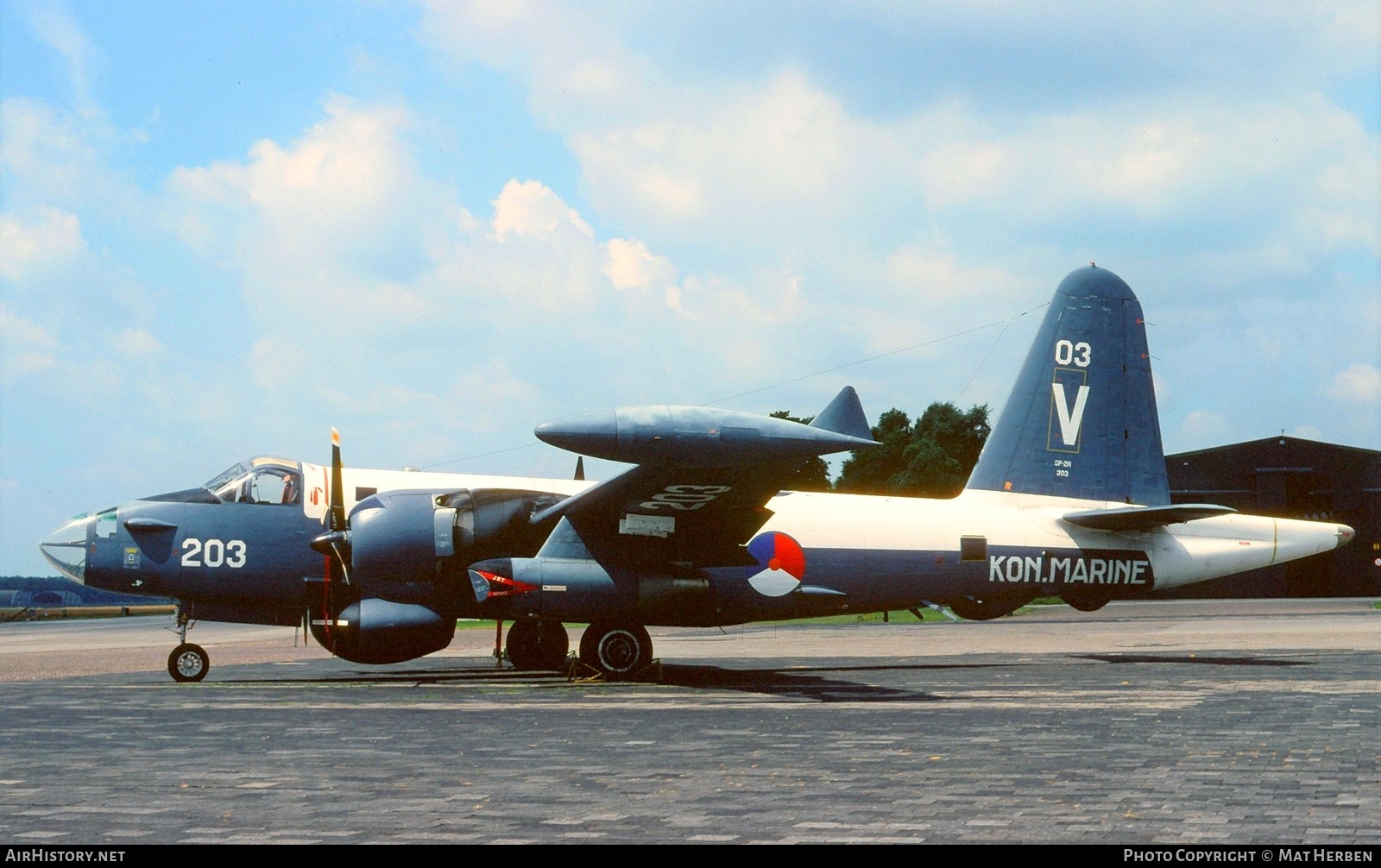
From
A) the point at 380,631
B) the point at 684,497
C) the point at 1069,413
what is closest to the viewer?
the point at 684,497

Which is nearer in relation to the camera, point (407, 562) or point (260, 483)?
point (407, 562)

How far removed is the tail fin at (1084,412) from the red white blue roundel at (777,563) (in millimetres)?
5214

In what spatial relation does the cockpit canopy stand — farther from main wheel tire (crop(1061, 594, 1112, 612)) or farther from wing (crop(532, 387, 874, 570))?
main wheel tire (crop(1061, 594, 1112, 612))

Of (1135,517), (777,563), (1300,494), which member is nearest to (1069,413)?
(1135,517)

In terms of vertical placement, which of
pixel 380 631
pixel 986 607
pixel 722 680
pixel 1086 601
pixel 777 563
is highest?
pixel 777 563

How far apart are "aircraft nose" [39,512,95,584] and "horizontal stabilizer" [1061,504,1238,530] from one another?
17.3 m

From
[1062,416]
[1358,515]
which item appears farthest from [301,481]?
[1358,515]

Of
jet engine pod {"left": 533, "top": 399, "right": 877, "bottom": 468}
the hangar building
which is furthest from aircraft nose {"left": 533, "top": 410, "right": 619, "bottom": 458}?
the hangar building

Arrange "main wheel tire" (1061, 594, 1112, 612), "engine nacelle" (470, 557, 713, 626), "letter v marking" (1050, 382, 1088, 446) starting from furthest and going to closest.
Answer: "letter v marking" (1050, 382, 1088, 446), "main wheel tire" (1061, 594, 1112, 612), "engine nacelle" (470, 557, 713, 626)

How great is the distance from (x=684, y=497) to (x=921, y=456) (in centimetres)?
6745

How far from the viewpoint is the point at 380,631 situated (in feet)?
63.8

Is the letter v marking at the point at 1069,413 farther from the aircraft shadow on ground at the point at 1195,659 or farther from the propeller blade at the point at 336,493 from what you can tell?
the propeller blade at the point at 336,493

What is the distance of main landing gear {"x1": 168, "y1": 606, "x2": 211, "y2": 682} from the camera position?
20.0 m

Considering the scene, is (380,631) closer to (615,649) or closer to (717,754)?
(615,649)
